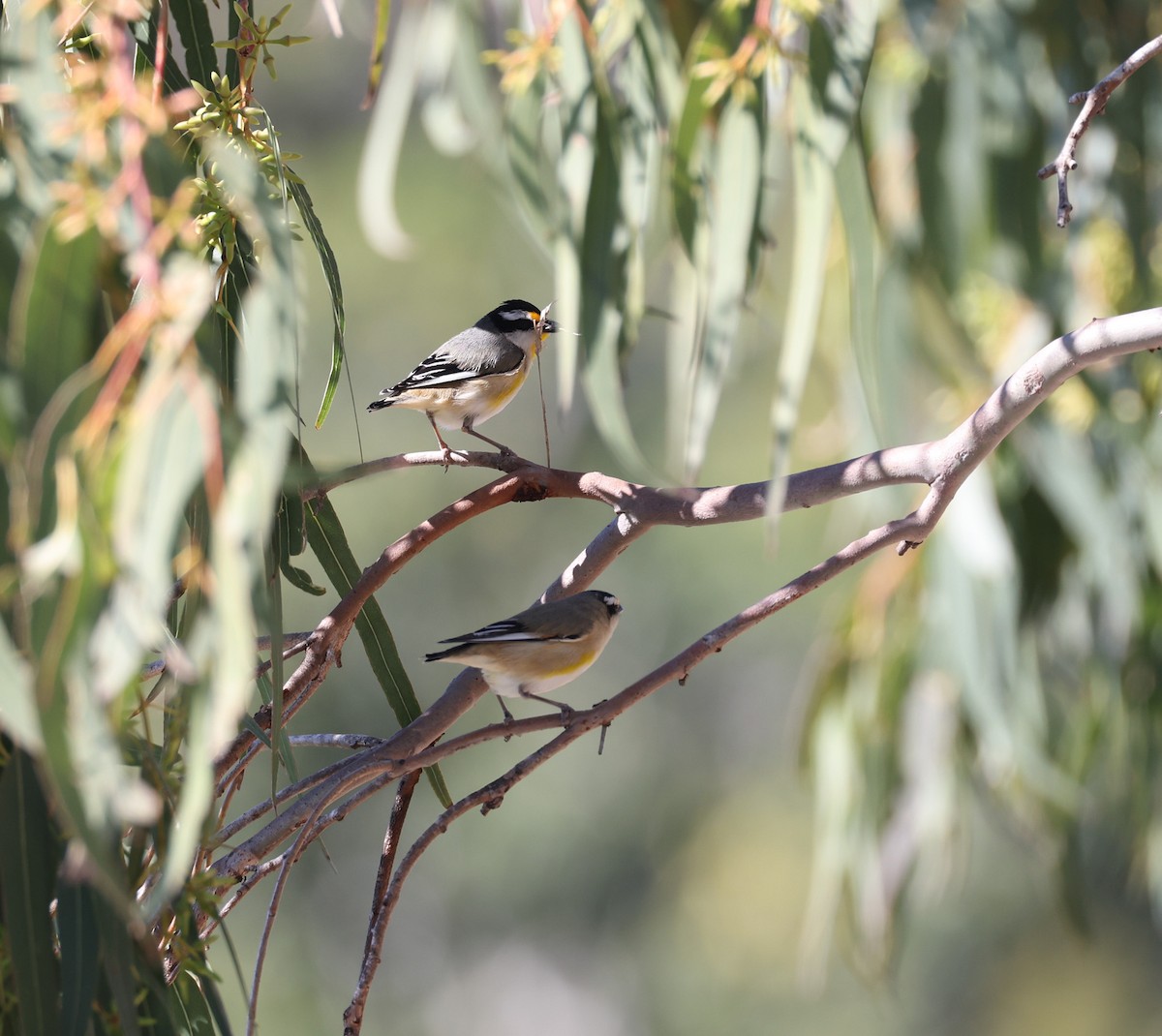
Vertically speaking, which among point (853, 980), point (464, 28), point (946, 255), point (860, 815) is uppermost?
point (464, 28)

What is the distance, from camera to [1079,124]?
1297 millimetres

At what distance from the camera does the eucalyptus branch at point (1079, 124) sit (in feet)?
4.09

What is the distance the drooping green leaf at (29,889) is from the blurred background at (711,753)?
6.66 feet

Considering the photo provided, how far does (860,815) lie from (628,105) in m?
1.74

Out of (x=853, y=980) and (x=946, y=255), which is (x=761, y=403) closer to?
(x=853, y=980)

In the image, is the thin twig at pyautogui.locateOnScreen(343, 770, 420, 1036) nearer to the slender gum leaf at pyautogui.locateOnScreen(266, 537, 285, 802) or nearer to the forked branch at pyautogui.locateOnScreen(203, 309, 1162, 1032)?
the forked branch at pyautogui.locateOnScreen(203, 309, 1162, 1032)

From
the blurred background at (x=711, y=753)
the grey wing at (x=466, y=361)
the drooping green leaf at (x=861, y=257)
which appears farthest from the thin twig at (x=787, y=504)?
the blurred background at (x=711, y=753)

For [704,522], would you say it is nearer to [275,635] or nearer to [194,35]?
[275,635]

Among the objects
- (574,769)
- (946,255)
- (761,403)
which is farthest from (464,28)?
(574,769)

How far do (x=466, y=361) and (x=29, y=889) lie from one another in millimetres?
1682

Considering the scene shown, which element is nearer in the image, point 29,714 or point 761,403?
point 29,714

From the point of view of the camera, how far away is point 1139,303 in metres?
2.73

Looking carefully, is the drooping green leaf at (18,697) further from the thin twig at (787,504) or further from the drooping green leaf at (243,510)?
the thin twig at (787,504)

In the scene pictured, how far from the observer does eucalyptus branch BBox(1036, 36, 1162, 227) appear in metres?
1.25
